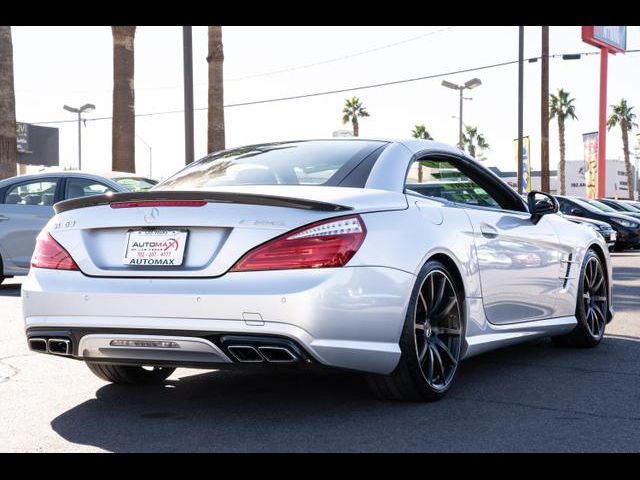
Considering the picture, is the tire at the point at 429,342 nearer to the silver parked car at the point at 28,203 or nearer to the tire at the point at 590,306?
the tire at the point at 590,306

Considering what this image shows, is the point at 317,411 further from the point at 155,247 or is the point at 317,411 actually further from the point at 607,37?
the point at 607,37

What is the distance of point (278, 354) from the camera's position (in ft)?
14.5

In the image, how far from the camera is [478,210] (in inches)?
231

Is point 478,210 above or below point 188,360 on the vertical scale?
above

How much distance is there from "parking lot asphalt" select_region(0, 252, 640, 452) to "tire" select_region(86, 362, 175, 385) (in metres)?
0.08

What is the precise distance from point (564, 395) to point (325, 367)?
5.39ft

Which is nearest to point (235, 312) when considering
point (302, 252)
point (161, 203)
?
point (302, 252)

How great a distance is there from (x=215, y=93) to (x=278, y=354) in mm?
17556

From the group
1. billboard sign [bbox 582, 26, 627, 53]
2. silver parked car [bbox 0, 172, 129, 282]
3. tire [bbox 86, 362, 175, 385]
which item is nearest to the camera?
tire [bbox 86, 362, 175, 385]

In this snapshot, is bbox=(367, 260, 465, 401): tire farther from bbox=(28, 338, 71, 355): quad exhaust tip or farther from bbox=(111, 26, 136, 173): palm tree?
bbox=(111, 26, 136, 173): palm tree

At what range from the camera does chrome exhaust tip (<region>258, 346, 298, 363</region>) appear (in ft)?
14.5

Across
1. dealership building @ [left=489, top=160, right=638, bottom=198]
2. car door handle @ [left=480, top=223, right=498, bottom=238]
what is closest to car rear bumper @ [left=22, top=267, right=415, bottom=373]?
car door handle @ [left=480, top=223, right=498, bottom=238]
